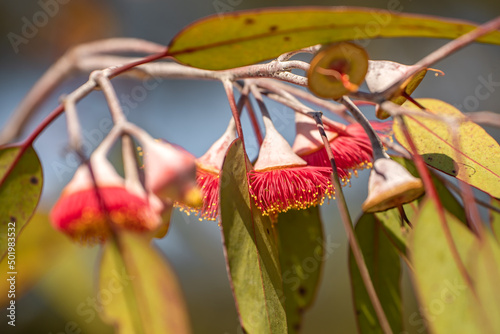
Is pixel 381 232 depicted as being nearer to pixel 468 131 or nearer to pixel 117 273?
pixel 468 131

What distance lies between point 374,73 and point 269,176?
233 mm

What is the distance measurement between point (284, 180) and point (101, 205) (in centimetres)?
28

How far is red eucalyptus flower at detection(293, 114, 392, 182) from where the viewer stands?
797mm

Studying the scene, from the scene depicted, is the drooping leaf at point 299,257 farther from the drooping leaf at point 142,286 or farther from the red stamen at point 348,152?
the drooping leaf at point 142,286

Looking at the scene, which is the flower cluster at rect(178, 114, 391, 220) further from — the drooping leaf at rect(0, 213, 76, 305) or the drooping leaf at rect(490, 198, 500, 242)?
the drooping leaf at rect(0, 213, 76, 305)

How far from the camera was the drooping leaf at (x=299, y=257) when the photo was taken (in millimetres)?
922

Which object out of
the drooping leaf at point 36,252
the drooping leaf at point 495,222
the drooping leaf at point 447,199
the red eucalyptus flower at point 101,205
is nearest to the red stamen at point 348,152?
the drooping leaf at point 447,199

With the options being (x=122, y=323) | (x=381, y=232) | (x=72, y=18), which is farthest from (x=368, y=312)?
(x=72, y=18)

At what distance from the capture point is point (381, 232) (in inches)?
37.2

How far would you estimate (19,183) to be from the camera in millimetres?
736

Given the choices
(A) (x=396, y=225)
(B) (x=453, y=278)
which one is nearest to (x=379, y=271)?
(A) (x=396, y=225)

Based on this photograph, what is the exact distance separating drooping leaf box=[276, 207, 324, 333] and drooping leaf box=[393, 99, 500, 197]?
0.28 m

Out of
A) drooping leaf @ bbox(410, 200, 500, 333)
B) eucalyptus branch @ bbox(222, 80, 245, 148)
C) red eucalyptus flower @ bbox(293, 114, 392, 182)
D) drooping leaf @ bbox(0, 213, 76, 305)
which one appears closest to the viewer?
drooping leaf @ bbox(410, 200, 500, 333)

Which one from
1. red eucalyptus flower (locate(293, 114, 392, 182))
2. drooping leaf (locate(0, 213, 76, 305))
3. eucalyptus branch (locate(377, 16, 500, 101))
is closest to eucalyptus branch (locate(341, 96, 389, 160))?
eucalyptus branch (locate(377, 16, 500, 101))
